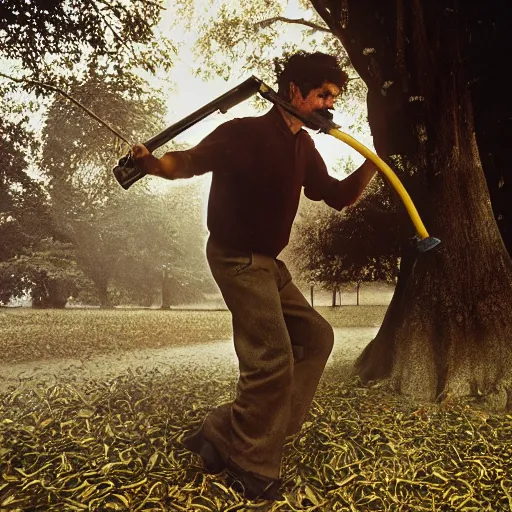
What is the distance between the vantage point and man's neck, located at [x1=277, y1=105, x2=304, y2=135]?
3.40 metres

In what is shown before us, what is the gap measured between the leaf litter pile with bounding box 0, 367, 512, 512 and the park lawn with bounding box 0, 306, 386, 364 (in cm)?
346

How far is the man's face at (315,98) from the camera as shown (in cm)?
332

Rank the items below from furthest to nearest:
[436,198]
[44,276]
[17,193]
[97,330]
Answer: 1. [97,330]
2. [44,276]
3. [17,193]
4. [436,198]

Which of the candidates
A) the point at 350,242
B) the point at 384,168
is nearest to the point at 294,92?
the point at 384,168

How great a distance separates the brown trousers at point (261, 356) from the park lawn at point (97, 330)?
4637mm

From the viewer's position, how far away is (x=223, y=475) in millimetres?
3191

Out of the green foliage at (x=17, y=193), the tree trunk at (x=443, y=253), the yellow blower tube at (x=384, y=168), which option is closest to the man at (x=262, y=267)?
the yellow blower tube at (x=384, y=168)

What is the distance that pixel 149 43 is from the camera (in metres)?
6.34

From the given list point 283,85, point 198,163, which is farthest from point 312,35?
point 198,163

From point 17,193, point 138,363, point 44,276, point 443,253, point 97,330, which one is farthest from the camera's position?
point 97,330

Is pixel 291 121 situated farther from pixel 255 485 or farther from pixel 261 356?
pixel 255 485

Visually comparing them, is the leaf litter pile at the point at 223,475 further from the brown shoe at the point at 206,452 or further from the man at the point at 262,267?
the man at the point at 262,267

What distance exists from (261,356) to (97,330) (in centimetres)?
827

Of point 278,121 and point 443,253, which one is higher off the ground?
point 278,121
